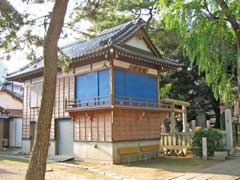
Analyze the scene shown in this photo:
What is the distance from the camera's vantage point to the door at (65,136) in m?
15.6

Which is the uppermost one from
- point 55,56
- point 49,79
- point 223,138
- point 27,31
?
point 27,31

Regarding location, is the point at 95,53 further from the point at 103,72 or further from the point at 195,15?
the point at 195,15

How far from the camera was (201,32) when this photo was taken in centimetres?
848

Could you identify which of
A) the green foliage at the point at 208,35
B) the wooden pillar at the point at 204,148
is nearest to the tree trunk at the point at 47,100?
the green foliage at the point at 208,35

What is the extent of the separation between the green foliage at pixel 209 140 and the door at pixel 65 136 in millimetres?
6651

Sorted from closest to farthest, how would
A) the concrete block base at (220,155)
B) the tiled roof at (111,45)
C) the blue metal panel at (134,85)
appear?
the tiled roof at (111,45)
the blue metal panel at (134,85)
the concrete block base at (220,155)

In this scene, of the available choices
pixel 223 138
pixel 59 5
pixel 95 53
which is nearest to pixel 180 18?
pixel 59 5

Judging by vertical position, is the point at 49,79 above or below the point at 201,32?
below

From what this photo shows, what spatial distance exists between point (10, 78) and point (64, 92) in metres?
5.14

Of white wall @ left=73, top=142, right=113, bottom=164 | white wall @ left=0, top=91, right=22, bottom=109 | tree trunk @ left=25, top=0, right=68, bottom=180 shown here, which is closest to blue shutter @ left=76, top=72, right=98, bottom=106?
white wall @ left=73, top=142, right=113, bottom=164

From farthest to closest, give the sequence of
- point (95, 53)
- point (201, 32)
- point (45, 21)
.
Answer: point (95, 53), point (201, 32), point (45, 21)

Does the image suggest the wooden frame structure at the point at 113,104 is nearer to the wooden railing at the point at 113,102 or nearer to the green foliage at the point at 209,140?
the wooden railing at the point at 113,102

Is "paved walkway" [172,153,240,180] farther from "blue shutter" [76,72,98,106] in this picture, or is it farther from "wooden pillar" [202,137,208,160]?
"blue shutter" [76,72,98,106]

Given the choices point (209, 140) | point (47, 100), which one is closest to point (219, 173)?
point (209, 140)
